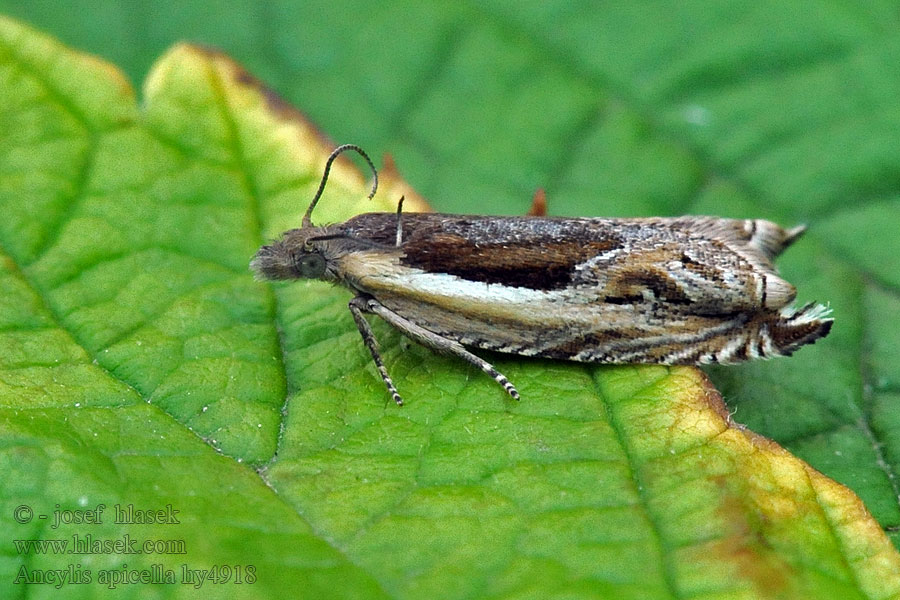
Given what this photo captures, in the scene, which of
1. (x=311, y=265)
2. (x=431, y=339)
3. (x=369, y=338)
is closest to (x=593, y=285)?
(x=431, y=339)

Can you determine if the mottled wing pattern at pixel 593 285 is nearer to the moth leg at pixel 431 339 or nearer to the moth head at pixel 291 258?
the moth leg at pixel 431 339

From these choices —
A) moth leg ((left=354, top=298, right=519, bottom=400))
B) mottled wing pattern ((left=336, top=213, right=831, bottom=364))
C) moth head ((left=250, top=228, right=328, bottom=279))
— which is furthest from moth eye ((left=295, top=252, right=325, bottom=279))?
moth leg ((left=354, top=298, right=519, bottom=400))

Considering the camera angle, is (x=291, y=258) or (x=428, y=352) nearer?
(x=291, y=258)

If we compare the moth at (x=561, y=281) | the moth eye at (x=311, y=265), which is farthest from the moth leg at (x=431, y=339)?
the moth eye at (x=311, y=265)

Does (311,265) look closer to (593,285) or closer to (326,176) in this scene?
(326,176)

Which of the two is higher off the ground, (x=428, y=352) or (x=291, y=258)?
(x=291, y=258)

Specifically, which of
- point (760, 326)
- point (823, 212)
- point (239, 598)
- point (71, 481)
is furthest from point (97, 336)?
point (823, 212)
